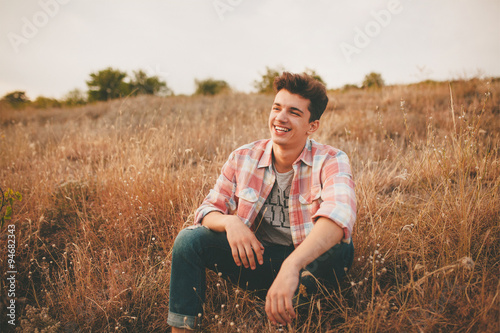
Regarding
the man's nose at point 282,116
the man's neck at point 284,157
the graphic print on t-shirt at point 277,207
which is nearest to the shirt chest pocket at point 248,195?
the graphic print on t-shirt at point 277,207

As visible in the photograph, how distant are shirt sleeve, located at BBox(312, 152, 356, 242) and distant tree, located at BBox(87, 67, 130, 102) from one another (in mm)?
17152

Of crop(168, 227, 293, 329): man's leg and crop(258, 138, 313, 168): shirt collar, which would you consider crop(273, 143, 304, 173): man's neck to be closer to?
crop(258, 138, 313, 168): shirt collar

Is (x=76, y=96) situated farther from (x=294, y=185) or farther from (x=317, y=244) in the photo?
(x=317, y=244)

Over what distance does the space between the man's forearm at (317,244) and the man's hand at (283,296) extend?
0.04m

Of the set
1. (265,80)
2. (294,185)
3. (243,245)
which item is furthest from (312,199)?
(265,80)

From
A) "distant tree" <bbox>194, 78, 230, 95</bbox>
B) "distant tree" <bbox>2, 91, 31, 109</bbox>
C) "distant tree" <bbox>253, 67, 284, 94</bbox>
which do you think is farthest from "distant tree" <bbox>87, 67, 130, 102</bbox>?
"distant tree" <bbox>253, 67, 284, 94</bbox>

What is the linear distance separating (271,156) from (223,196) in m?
0.51

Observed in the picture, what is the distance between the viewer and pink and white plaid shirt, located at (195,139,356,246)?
5.69ft

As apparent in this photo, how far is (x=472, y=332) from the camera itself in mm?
1463

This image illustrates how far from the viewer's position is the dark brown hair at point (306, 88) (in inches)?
81.7

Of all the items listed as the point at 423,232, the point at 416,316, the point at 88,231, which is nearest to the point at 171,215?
the point at 88,231

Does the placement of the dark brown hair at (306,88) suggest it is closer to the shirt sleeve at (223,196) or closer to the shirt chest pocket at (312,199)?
the shirt chest pocket at (312,199)

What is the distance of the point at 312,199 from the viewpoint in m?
1.83

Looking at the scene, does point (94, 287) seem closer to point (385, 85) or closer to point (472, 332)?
point (472, 332)
